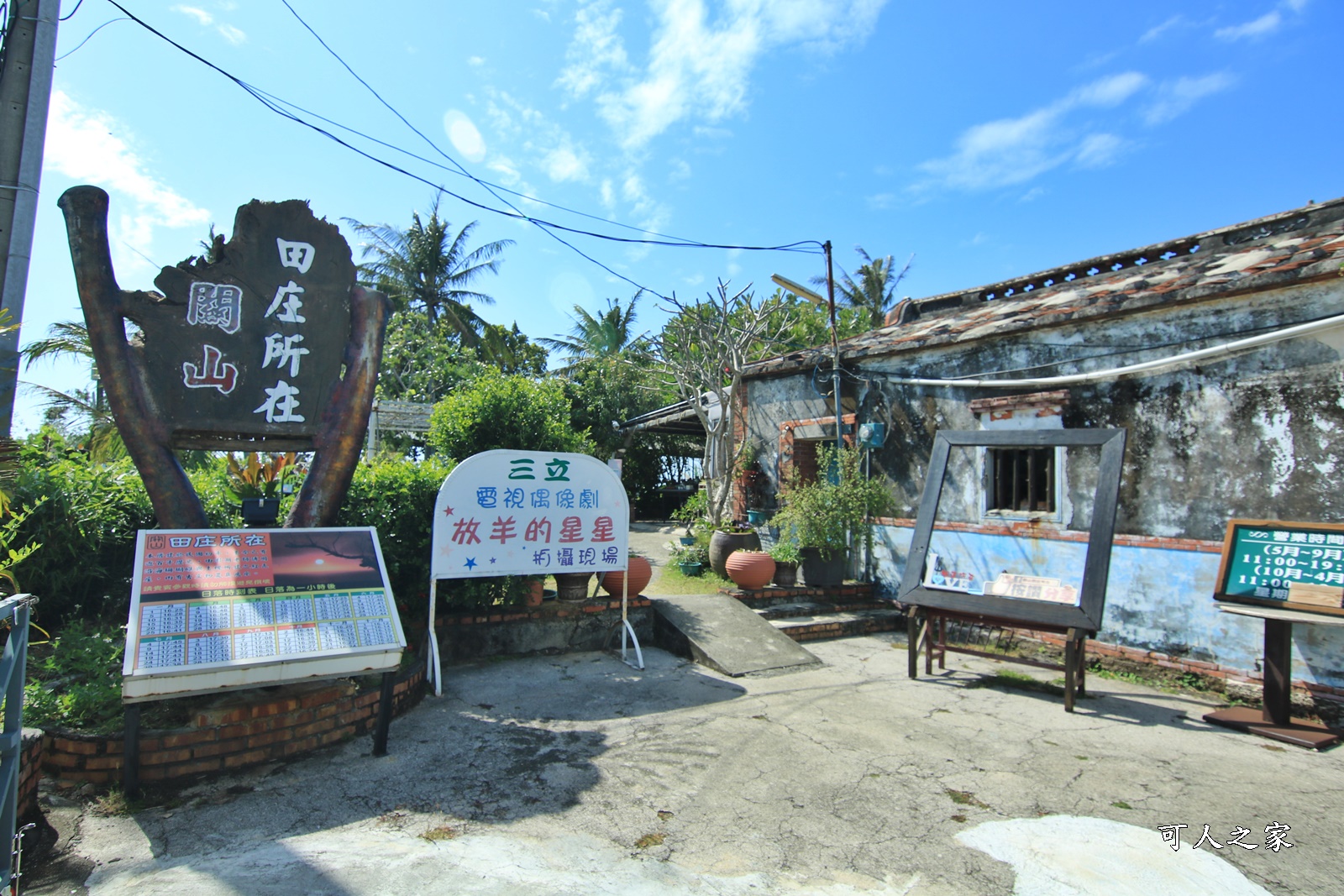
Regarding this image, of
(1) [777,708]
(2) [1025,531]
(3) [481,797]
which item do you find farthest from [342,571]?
(2) [1025,531]

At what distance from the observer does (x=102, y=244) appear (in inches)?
180

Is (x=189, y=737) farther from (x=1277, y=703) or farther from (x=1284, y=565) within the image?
(x=1284, y=565)

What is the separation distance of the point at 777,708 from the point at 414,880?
10.3 ft

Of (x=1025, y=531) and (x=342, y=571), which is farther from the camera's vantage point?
(x=1025, y=531)

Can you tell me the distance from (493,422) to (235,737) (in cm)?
Answer: 354

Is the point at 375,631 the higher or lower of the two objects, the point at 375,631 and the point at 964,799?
the higher

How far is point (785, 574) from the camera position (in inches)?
347

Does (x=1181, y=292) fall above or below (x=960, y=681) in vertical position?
above

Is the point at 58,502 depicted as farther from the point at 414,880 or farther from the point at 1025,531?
the point at 1025,531

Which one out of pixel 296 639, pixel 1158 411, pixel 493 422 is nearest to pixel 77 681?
pixel 296 639

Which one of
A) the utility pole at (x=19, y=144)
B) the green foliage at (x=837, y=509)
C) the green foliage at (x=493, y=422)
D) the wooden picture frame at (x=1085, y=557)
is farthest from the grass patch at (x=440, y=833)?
the green foliage at (x=837, y=509)

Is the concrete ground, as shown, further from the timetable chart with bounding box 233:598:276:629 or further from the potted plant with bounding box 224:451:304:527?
the potted plant with bounding box 224:451:304:527

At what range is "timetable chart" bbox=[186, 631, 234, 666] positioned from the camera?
3.49m

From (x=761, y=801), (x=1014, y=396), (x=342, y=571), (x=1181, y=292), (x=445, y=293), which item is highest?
(x=445, y=293)
